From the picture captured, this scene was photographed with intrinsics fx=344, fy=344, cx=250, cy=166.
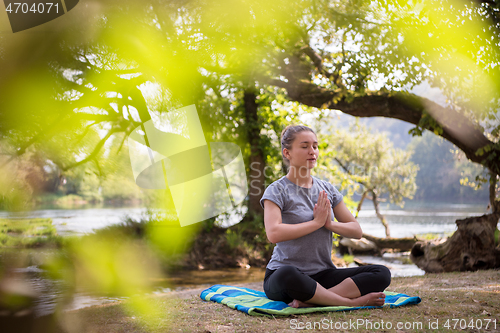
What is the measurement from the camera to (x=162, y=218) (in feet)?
A: 34.3

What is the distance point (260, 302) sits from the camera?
116 inches

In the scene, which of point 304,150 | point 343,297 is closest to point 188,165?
point 304,150

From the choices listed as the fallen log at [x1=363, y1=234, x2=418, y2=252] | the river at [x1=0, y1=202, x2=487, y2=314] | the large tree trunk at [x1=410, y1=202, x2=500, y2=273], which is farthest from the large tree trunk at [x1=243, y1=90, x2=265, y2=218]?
the fallen log at [x1=363, y1=234, x2=418, y2=252]

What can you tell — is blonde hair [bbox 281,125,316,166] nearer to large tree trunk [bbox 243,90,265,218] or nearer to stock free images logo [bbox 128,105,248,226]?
large tree trunk [bbox 243,90,265,218]

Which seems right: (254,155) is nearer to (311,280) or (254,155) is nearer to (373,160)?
(311,280)

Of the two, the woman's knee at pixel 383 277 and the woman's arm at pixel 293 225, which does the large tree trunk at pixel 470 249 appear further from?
the woman's arm at pixel 293 225

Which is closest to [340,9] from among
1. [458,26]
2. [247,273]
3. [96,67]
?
[458,26]

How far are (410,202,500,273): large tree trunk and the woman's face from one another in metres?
4.72

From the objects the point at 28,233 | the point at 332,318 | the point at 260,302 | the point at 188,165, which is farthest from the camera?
the point at 188,165

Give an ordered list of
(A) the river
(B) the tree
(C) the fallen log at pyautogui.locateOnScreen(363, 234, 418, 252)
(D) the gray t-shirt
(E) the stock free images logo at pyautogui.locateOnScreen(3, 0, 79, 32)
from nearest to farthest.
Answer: (D) the gray t-shirt
(A) the river
(E) the stock free images logo at pyautogui.locateOnScreen(3, 0, 79, 32)
(C) the fallen log at pyautogui.locateOnScreen(363, 234, 418, 252)
(B) the tree

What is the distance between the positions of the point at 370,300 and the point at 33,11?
25.3 ft

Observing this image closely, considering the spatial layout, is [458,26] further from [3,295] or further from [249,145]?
[3,295]

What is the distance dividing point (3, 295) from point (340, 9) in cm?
842

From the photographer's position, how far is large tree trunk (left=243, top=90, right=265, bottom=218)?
10.0 m
